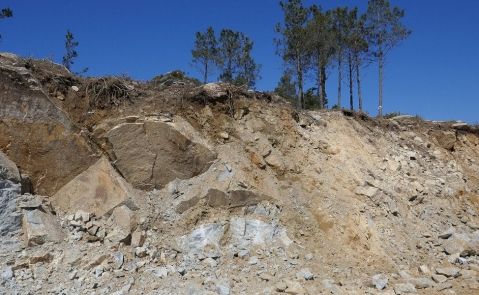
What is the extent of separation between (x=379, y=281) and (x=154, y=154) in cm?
440

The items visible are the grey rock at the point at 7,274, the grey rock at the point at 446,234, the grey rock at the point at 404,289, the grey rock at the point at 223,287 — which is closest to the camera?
the grey rock at the point at 7,274

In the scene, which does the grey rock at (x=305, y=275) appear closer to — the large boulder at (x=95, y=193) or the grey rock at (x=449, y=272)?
the grey rock at (x=449, y=272)

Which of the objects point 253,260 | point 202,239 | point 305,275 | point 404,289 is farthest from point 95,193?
point 404,289

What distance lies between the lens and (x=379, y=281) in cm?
671

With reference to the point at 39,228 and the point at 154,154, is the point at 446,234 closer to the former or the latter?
the point at 154,154

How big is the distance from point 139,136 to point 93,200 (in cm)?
147

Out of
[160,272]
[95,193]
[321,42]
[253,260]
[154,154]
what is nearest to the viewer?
[160,272]

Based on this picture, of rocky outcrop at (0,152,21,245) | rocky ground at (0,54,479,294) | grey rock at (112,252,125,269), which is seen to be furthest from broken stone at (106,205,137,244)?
rocky outcrop at (0,152,21,245)

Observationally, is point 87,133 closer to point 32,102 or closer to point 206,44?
point 32,102

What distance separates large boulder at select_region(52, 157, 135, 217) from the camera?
724 cm

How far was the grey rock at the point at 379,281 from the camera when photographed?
21.7ft

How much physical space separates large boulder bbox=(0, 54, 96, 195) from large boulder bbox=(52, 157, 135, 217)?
0.55 ft

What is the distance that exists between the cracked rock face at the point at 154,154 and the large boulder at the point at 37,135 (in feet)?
1.91

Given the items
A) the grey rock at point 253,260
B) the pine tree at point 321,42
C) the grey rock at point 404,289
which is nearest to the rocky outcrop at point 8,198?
the grey rock at point 253,260
